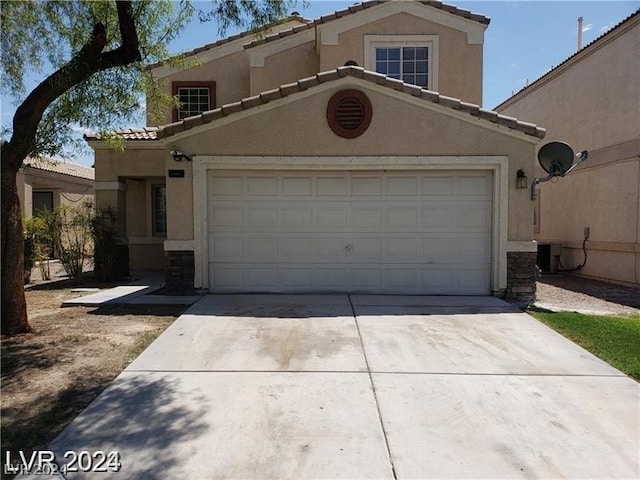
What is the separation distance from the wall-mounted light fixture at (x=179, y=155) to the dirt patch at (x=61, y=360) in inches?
115

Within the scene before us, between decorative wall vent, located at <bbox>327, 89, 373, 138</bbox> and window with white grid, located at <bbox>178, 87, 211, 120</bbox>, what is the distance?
646 centimetres

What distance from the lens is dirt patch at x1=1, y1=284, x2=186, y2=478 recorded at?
155 inches

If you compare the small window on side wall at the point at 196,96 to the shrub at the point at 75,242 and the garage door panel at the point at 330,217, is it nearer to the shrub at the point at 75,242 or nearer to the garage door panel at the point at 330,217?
the shrub at the point at 75,242

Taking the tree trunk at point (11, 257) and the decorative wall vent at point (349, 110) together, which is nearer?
the tree trunk at point (11, 257)

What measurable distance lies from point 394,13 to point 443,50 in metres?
1.64

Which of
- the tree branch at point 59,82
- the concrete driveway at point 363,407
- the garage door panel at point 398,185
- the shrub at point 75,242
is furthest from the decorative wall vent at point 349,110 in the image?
the shrub at point 75,242

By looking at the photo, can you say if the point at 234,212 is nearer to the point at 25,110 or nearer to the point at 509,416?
the point at 25,110

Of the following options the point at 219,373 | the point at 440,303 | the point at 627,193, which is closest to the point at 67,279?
the point at 219,373

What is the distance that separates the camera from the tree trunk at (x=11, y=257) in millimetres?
6215

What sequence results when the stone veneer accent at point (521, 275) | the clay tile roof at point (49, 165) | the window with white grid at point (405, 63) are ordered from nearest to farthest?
the clay tile roof at point (49, 165) → the stone veneer accent at point (521, 275) → the window with white grid at point (405, 63)

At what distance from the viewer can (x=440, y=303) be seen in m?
8.48

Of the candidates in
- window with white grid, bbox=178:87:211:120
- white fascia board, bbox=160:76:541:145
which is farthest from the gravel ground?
window with white grid, bbox=178:87:211:120

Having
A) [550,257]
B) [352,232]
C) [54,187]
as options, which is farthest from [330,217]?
[54,187]

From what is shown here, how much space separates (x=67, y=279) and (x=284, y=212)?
6.87 m
